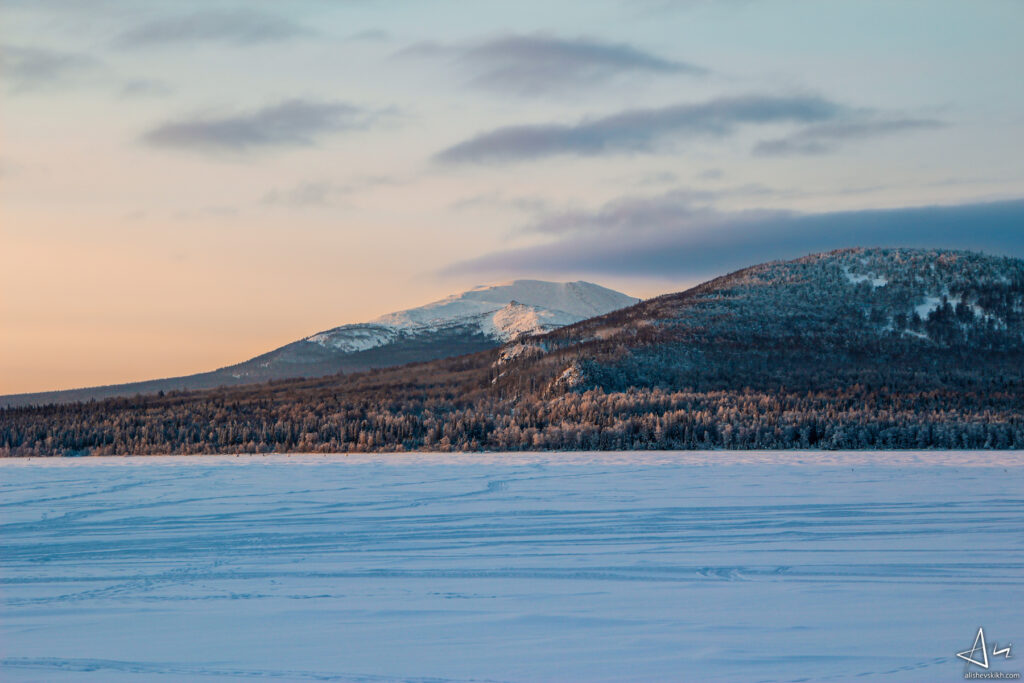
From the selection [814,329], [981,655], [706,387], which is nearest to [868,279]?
[814,329]

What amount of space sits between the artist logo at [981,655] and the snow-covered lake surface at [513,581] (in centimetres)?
13

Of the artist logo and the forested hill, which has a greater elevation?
the forested hill

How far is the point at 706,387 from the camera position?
57656 millimetres

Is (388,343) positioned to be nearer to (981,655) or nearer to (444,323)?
(444,323)

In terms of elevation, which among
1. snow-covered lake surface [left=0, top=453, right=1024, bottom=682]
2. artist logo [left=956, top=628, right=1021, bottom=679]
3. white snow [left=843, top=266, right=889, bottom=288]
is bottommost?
artist logo [left=956, top=628, right=1021, bottom=679]

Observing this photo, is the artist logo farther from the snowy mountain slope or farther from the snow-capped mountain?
the snow-capped mountain

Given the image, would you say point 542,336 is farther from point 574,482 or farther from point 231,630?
point 231,630

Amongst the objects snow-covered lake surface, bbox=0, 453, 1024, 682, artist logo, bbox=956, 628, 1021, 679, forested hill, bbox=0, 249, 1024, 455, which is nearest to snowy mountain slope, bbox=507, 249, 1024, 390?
forested hill, bbox=0, 249, 1024, 455

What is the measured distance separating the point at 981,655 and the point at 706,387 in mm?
49696

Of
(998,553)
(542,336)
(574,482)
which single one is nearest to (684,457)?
(574,482)

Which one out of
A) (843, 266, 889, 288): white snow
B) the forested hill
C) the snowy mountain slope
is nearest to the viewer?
the forested hill

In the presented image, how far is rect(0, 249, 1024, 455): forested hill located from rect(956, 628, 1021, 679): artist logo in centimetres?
2925

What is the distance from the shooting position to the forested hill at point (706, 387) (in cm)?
4016

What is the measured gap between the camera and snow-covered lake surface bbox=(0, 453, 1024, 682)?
8617 millimetres
